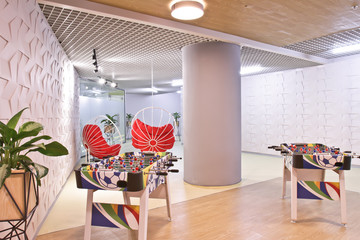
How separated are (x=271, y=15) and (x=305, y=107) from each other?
4245 millimetres

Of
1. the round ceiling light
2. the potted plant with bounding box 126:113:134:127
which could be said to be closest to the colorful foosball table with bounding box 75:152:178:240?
the round ceiling light

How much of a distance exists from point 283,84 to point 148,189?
6.28m

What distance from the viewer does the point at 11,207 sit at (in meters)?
1.51

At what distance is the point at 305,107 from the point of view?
710 centimetres

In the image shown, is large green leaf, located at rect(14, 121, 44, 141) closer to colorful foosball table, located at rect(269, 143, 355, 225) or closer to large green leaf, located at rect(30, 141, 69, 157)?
large green leaf, located at rect(30, 141, 69, 157)

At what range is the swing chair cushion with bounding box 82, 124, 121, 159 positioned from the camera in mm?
5309

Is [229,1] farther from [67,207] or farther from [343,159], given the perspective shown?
[67,207]

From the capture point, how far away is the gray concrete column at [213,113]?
4.67 metres

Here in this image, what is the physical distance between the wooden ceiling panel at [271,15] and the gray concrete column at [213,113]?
0.54 m

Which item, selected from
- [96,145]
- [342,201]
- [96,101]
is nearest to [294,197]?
Result: [342,201]

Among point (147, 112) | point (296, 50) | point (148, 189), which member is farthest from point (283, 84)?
point (147, 112)

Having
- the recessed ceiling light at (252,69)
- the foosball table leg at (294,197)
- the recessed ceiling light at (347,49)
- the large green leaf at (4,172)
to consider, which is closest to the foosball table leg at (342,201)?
the foosball table leg at (294,197)

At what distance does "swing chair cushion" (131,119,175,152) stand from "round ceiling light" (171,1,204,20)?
209 cm

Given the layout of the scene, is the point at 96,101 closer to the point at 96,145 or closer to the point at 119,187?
the point at 96,145
